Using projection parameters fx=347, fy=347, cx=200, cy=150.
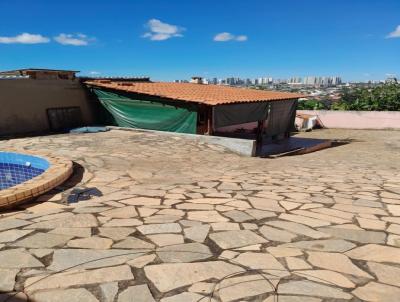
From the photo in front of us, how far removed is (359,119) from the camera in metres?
27.0

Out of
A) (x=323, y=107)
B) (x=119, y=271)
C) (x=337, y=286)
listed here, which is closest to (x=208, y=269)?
(x=119, y=271)

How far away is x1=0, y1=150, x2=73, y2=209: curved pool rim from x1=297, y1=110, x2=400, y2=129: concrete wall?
2405 centimetres

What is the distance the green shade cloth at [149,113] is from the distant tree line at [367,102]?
19852 millimetres

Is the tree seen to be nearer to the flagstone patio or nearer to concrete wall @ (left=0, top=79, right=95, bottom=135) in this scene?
concrete wall @ (left=0, top=79, right=95, bottom=135)

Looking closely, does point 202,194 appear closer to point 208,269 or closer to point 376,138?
point 208,269

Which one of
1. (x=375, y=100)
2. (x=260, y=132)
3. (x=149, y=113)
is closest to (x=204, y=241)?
(x=149, y=113)

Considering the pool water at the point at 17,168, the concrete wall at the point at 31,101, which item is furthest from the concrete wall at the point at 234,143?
the concrete wall at the point at 31,101

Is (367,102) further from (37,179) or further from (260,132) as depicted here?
(37,179)

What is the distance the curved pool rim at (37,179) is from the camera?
5008 mm

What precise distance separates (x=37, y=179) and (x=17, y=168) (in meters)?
3.92

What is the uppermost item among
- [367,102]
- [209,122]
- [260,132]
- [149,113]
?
[367,102]

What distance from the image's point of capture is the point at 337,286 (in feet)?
9.82

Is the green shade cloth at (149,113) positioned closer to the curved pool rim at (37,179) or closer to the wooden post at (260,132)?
the wooden post at (260,132)

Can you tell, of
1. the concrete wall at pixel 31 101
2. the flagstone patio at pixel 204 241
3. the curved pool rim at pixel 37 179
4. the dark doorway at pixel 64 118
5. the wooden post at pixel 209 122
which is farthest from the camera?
the dark doorway at pixel 64 118
